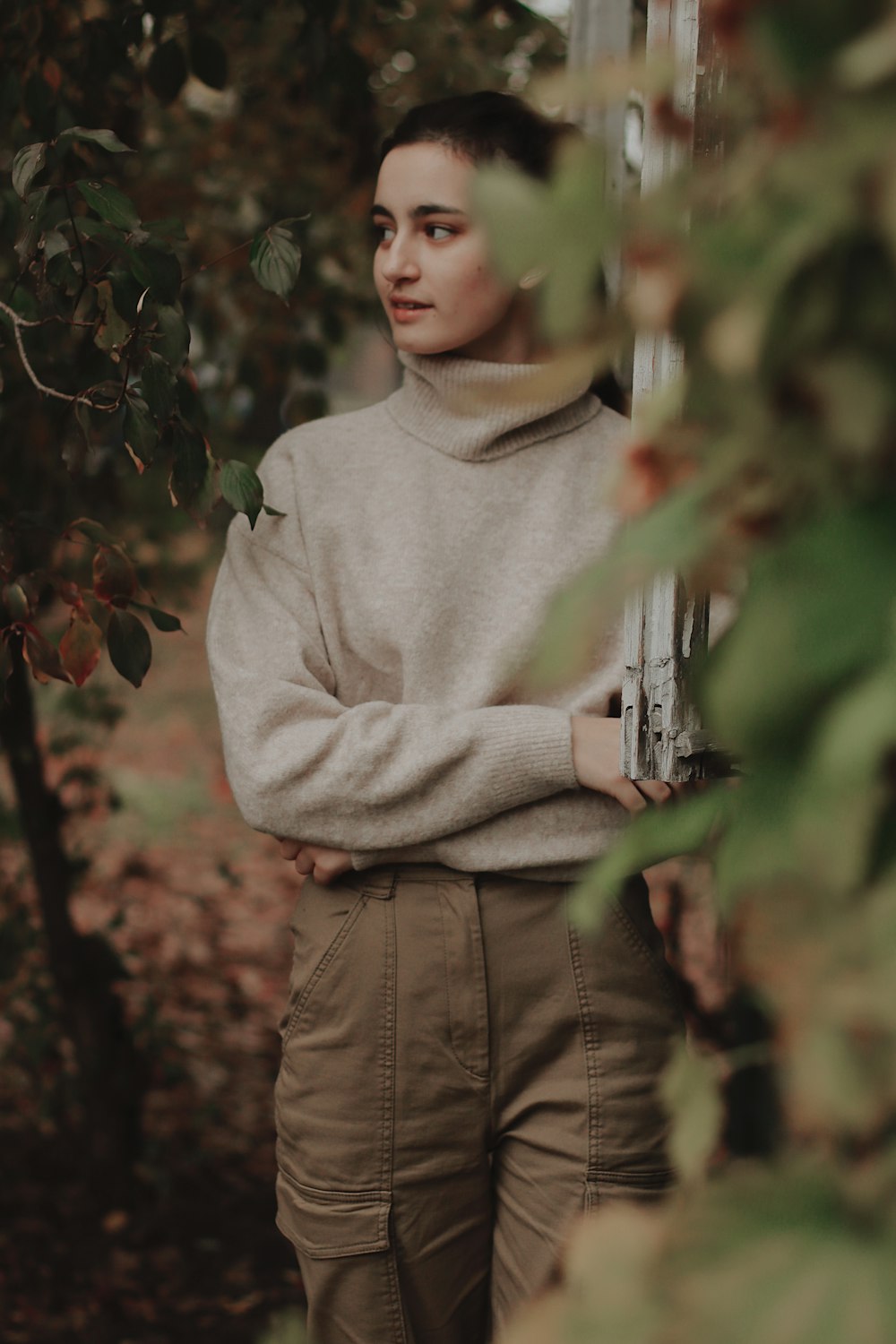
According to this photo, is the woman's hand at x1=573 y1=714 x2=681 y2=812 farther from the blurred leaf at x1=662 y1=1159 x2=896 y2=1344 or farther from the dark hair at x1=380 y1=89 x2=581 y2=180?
the blurred leaf at x1=662 y1=1159 x2=896 y2=1344

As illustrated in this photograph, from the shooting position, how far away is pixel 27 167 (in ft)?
5.36

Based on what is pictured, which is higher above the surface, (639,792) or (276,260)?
(276,260)

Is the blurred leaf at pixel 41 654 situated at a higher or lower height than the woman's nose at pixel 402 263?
lower

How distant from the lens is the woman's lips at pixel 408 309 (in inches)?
71.3

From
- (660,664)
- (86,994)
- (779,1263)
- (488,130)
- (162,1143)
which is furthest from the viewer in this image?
(162,1143)

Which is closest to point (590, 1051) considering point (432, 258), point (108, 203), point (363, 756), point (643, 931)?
point (643, 931)

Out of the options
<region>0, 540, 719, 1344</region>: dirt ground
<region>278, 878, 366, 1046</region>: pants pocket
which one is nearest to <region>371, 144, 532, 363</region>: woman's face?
<region>278, 878, 366, 1046</region>: pants pocket

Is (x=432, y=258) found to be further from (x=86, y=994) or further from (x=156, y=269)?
(x=86, y=994)

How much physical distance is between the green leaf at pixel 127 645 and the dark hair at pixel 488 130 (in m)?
0.73

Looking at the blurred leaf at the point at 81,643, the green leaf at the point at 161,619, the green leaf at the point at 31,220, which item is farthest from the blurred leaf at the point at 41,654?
the green leaf at the point at 31,220

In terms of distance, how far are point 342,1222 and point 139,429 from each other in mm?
1027

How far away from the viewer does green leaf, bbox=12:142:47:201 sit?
64.1 inches

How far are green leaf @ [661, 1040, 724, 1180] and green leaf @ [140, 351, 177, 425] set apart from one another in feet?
3.99

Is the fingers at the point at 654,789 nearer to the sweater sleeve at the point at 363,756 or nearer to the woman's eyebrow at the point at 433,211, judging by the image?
the sweater sleeve at the point at 363,756
